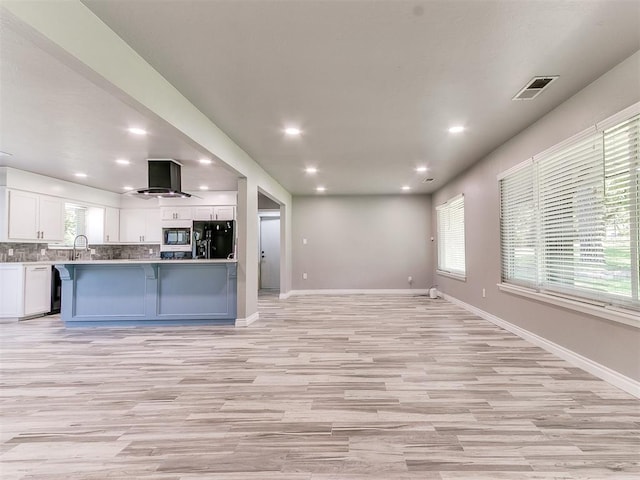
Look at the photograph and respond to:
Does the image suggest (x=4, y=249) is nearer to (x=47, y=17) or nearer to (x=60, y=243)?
(x=60, y=243)

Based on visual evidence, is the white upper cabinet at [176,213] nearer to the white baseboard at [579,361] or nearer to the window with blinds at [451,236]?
the window with blinds at [451,236]

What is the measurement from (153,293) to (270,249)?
4.66 metres

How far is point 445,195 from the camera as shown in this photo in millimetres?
7078

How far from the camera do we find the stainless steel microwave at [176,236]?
7.69 metres

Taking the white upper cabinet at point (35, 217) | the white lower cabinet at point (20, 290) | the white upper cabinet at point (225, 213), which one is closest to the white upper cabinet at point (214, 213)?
the white upper cabinet at point (225, 213)

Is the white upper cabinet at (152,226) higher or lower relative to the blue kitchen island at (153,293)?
higher

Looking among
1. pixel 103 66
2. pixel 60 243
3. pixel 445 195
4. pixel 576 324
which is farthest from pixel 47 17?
pixel 445 195

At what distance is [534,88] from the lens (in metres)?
2.85

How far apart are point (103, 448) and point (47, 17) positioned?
7.62 ft

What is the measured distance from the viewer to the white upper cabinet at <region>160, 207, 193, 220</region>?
25.4 ft

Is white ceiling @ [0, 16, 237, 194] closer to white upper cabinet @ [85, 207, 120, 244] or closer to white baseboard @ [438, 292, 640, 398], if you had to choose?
white upper cabinet @ [85, 207, 120, 244]

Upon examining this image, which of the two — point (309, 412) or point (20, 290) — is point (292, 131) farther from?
point (20, 290)

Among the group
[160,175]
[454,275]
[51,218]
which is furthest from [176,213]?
[454,275]

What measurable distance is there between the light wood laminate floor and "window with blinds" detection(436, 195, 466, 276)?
102 inches
